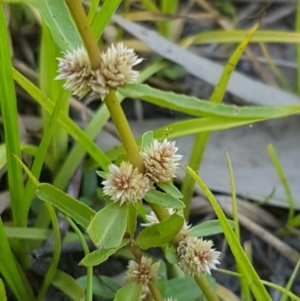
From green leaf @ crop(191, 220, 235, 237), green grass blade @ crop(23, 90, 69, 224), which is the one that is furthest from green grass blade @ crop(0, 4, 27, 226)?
green leaf @ crop(191, 220, 235, 237)

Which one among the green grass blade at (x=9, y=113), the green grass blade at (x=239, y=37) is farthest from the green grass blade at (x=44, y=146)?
the green grass blade at (x=239, y=37)

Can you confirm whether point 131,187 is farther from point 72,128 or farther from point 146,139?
point 72,128

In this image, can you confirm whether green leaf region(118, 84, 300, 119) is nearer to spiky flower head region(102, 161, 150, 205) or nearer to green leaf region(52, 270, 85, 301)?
spiky flower head region(102, 161, 150, 205)

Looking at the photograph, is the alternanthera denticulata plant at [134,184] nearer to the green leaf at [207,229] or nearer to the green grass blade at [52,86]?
the green leaf at [207,229]

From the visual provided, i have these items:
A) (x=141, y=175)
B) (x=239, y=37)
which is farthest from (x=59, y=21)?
(x=239, y=37)

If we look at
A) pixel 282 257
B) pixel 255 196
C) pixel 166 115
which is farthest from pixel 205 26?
pixel 282 257

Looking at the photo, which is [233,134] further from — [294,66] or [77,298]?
[77,298]
